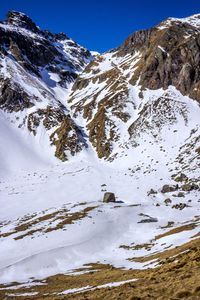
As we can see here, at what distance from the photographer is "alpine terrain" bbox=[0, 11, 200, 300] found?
31359 mm

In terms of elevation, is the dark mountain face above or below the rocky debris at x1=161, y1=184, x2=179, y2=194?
above

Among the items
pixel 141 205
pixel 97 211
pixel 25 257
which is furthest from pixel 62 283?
pixel 141 205

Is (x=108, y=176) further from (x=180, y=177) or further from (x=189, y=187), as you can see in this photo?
(x=189, y=187)

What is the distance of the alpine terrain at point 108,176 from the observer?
1235 inches

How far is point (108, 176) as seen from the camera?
9550 cm

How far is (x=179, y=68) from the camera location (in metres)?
135

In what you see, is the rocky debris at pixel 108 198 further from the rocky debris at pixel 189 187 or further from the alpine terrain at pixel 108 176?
the rocky debris at pixel 189 187

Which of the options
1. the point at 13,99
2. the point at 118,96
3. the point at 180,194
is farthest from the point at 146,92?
the point at 180,194

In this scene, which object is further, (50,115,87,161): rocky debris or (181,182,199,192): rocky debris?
(50,115,87,161): rocky debris

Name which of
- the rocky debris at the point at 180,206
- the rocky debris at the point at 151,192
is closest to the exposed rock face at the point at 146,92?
the rocky debris at the point at 151,192

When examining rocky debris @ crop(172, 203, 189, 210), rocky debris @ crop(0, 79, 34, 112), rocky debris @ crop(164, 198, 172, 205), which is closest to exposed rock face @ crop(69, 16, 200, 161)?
rocky debris @ crop(0, 79, 34, 112)

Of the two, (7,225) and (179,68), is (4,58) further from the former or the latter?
(7,225)

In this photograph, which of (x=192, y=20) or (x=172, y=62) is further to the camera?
(x=192, y=20)

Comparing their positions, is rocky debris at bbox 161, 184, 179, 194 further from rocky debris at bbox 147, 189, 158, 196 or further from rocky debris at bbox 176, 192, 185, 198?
rocky debris at bbox 176, 192, 185, 198
